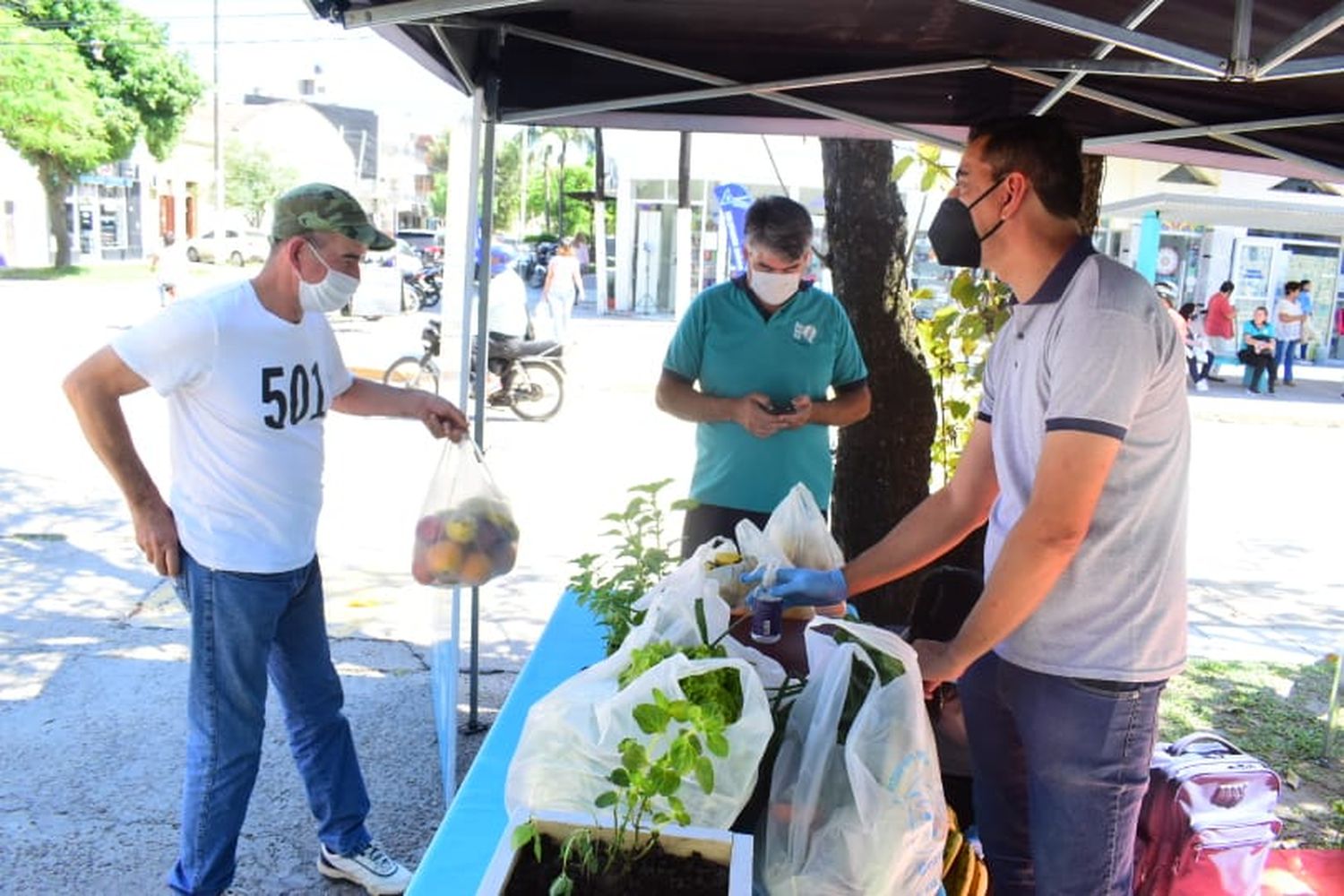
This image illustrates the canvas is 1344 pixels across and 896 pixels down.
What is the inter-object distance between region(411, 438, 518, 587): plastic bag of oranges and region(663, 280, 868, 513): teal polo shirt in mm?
699

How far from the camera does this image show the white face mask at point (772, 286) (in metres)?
3.37

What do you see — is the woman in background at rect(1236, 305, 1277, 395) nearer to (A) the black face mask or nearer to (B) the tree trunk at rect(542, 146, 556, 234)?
(A) the black face mask

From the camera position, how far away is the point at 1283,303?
17.1 meters

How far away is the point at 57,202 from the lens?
33.2 meters

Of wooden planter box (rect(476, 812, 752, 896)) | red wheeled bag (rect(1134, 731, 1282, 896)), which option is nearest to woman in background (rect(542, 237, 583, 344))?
red wheeled bag (rect(1134, 731, 1282, 896))

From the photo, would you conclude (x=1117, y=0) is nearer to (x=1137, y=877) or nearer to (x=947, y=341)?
(x=1137, y=877)

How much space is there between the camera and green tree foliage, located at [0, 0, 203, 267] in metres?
28.5

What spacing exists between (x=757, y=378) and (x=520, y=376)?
8.17 metres

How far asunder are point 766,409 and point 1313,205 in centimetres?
1219

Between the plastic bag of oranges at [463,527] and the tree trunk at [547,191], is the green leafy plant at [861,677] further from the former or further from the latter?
the tree trunk at [547,191]

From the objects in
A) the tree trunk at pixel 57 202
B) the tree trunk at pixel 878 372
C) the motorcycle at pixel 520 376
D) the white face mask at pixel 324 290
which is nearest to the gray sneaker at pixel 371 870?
the white face mask at pixel 324 290

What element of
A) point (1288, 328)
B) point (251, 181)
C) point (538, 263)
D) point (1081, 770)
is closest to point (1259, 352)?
point (1288, 328)

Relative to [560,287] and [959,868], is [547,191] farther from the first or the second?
[959,868]

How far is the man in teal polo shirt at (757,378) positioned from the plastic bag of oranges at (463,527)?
2.03ft
